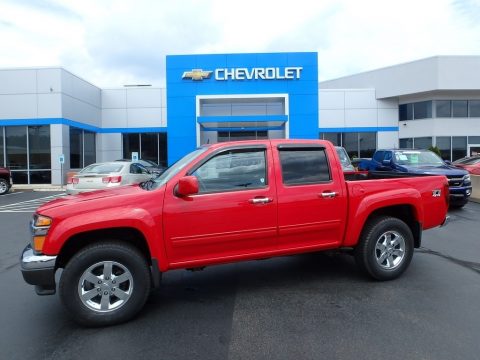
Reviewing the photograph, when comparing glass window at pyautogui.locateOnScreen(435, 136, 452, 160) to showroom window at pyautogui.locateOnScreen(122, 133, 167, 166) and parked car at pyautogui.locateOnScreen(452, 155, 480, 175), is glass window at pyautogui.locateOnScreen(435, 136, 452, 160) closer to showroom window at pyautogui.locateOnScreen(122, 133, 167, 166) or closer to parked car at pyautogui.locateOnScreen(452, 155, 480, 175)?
parked car at pyautogui.locateOnScreen(452, 155, 480, 175)

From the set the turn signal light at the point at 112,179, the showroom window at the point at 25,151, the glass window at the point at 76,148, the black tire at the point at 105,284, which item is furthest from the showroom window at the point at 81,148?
the black tire at the point at 105,284

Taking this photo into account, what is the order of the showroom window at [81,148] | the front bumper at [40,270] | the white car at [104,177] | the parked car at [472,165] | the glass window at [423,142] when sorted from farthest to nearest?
the glass window at [423,142], the showroom window at [81,148], the parked car at [472,165], the white car at [104,177], the front bumper at [40,270]

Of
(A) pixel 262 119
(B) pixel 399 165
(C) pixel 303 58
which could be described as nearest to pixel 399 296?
(B) pixel 399 165

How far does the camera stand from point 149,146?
92.9ft

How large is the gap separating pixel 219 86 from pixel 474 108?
19.9 metres

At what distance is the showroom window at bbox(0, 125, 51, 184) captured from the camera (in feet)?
71.8

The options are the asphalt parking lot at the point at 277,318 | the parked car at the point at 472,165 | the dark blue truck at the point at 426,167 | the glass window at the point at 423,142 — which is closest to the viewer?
the asphalt parking lot at the point at 277,318

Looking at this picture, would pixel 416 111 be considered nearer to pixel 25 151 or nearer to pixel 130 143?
pixel 130 143

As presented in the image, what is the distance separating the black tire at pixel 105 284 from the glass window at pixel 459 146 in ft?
101

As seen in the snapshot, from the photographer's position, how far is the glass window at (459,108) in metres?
29.9

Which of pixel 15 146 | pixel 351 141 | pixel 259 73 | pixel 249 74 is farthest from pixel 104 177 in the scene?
pixel 351 141

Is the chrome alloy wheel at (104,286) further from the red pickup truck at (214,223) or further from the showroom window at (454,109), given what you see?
the showroom window at (454,109)

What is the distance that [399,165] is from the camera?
39.3 feet

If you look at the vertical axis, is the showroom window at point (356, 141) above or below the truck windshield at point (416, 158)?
above
